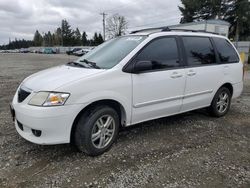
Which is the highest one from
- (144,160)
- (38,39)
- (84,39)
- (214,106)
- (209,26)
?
(38,39)

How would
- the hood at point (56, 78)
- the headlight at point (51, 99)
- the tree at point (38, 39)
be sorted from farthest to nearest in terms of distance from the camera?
1. the tree at point (38, 39)
2. the hood at point (56, 78)
3. the headlight at point (51, 99)

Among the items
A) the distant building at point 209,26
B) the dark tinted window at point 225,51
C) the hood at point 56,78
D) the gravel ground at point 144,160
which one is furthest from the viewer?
the distant building at point 209,26

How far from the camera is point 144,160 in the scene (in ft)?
11.3

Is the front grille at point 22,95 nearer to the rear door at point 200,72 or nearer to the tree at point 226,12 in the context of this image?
the rear door at point 200,72

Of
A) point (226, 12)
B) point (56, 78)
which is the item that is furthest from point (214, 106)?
point (226, 12)

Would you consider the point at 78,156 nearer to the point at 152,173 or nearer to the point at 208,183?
the point at 152,173

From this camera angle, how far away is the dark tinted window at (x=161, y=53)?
3924mm

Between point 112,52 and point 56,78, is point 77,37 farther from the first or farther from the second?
point 56,78

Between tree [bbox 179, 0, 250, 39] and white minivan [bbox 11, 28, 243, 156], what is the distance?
40.9m

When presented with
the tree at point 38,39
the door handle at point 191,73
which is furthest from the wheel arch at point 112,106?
the tree at point 38,39

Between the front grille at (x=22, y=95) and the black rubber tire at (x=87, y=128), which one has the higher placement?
the front grille at (x=22, y=95)

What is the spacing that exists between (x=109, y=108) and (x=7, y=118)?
2.72 metres

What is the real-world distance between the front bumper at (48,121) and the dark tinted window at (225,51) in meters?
3.38

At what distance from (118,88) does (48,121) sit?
106cm
